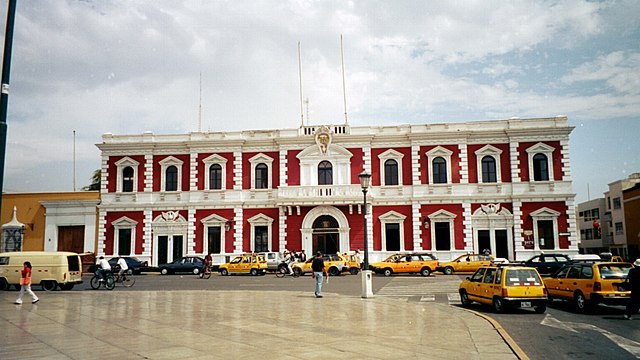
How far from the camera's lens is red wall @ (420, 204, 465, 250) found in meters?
36.9

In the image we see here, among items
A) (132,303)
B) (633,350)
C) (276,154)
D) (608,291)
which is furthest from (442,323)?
(276,154)

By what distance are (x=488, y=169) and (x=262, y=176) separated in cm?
1748

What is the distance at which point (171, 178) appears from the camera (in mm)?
40062

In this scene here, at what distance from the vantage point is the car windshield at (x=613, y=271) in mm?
15248

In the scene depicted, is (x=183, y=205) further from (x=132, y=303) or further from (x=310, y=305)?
(x=310, y=305)

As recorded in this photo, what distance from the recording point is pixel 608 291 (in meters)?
14.9

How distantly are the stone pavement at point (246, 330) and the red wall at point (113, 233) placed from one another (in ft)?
67.7

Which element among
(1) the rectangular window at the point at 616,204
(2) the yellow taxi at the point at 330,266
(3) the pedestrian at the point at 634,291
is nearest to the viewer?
(3) the pedestrian at the point at 634,291

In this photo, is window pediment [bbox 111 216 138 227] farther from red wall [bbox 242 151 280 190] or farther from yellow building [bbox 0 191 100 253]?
red wall [bbox 242 151 280 190]

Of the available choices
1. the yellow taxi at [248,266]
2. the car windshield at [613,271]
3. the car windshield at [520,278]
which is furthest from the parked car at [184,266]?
the car windshield at [613,271]

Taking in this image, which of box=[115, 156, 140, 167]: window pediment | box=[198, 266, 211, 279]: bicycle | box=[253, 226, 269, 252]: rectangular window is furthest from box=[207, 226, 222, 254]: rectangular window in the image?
box=[115, 156, 140, 167]: window pediment

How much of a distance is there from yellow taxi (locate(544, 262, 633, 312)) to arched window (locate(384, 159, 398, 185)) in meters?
21.7

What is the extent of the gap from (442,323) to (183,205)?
1171 inches

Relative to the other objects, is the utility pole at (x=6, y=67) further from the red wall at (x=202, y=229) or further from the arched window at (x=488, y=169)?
the arched window at (x=488, y=169)
